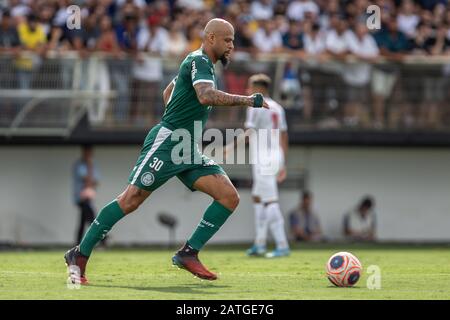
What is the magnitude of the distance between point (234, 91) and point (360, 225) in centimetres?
494

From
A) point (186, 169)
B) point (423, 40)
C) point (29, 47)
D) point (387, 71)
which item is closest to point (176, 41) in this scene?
point (29, 47)

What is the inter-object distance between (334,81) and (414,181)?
3.77 meters

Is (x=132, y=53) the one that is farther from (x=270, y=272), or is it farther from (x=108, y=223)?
(x=108, y=223)

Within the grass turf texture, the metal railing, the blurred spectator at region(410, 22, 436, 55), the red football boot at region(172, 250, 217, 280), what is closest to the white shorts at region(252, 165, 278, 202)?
the grass turf texture

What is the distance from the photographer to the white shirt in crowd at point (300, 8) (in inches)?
970

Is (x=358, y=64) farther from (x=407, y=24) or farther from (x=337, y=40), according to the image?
(x=407, y=24)

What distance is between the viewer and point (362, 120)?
968 inches

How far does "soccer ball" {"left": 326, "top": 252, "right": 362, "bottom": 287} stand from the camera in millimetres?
11047

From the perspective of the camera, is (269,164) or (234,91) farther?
(234,91)

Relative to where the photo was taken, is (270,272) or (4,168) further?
(4,168)

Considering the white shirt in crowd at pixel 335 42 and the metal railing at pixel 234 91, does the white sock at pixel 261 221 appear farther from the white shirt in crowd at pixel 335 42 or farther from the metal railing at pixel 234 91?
the white shirt in crowd at pixel 335 42

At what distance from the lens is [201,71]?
11.0 metres

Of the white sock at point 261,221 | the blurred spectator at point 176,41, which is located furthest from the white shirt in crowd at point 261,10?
the white sock at point 261,221
